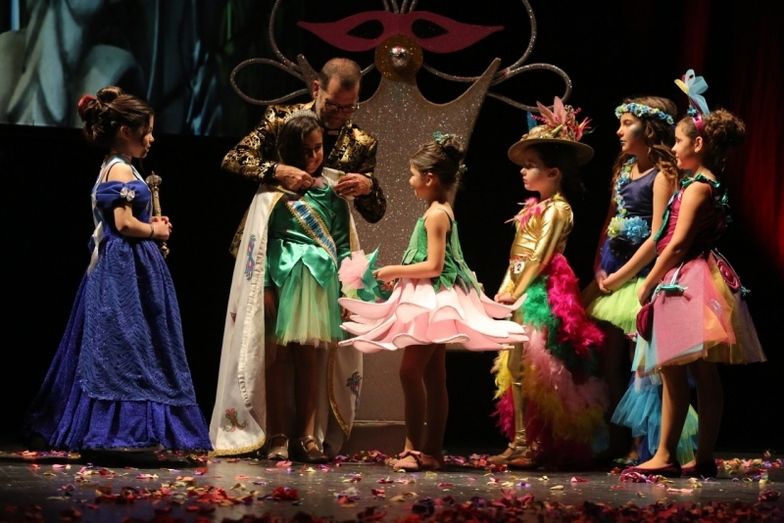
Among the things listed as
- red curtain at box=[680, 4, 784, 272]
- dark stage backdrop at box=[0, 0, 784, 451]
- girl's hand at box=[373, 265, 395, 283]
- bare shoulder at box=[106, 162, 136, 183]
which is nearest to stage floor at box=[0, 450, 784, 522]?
girl's hand at box=[373, 265, 395, 283]

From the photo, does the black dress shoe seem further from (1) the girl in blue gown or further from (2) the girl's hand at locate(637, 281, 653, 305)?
(1) the girl in blue gown

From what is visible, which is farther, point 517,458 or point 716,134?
point 517,458

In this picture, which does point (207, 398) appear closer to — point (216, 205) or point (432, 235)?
point (216, 205)

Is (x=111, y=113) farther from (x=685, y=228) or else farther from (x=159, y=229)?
(x=685, y=228)

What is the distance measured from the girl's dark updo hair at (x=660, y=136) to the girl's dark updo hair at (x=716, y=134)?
0.85 ft

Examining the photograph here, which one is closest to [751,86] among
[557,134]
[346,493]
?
[557,134]

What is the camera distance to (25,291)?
5.29 meters

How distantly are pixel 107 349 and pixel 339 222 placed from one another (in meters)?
0.92

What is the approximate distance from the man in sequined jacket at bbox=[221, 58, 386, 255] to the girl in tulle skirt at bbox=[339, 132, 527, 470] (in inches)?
14.0

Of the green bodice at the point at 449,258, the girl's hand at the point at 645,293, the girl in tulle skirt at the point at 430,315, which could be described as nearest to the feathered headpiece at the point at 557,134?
the girl in tulle skirt at the point at 430,315

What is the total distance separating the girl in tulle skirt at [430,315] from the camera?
3.83m

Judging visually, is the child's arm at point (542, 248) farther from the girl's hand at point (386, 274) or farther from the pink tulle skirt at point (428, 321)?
the girl's hand at point (386, 274)

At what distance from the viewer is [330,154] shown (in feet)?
14.3

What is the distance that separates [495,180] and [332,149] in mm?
1279
